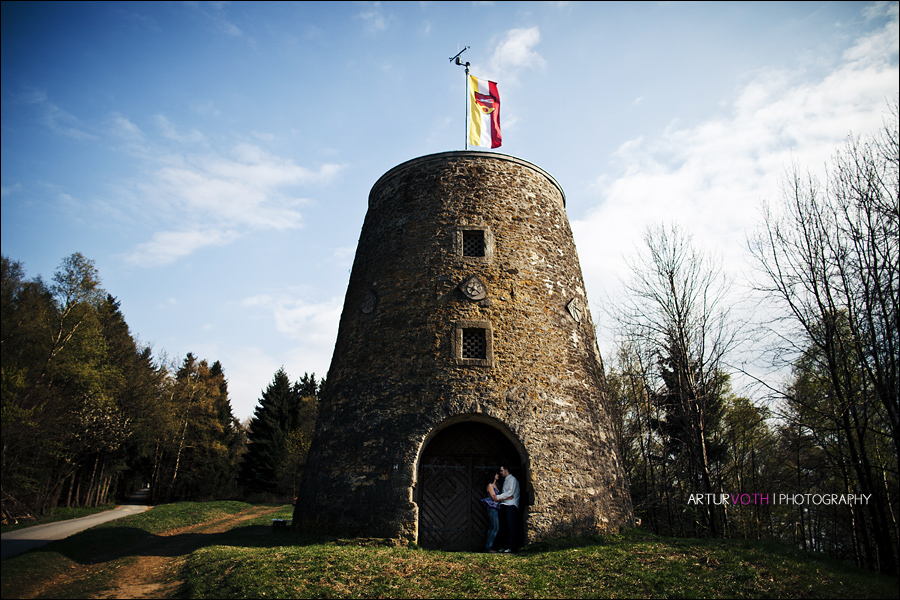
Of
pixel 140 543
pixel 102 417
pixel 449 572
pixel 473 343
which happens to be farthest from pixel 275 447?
pixel 449 572

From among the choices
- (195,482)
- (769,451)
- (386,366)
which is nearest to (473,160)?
(386,366)

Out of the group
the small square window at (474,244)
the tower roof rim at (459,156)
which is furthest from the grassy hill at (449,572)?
the tower roof rim at (459,156)

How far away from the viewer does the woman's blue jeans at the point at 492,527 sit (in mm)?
10086

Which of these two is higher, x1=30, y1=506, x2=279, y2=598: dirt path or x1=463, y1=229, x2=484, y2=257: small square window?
x1=463, y1=229, x2=484, y2=257: small square window

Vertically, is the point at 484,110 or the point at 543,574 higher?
the point at 484,110

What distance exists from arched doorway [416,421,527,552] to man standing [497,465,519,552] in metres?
0.31

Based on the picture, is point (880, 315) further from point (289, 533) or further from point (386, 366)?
point (289, 533)

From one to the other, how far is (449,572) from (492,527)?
2.36 metres

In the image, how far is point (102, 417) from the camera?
23234mm

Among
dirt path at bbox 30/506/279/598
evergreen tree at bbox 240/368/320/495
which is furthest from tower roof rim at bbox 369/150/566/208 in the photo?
evergreen tree at bbox 240/368/320/495

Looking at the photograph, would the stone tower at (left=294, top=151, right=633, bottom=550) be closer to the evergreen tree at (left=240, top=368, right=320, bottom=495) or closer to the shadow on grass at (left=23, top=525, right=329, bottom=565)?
the shadow on grass at (left=23, top=525, right=329, bottom=565)

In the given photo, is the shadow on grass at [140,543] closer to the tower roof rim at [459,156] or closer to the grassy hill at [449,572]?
the grassy hill at [449,572]

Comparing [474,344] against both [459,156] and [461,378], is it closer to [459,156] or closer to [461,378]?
[461,378]

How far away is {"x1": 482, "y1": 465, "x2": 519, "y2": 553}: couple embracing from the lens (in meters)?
10.2
